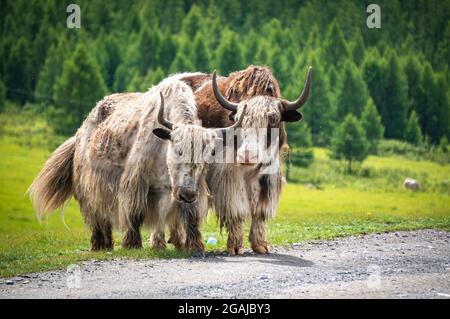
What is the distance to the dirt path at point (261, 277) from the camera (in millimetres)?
8656

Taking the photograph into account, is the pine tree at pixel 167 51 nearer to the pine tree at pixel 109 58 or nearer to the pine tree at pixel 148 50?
the pine tree at pixel 148 50

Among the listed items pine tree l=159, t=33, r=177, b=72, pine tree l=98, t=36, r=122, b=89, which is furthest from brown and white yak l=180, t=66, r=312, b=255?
pine tree l=159, t=33, r=177, b=72

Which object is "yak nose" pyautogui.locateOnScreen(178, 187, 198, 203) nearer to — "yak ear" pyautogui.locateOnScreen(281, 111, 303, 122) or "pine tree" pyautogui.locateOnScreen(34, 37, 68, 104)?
"yak ear" pyautogui.locateOnScreen(281, 111, 303, 122)

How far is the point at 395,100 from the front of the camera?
82812 mm

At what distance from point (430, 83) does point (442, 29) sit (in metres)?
25.4

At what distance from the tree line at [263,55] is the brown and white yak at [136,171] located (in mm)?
48395

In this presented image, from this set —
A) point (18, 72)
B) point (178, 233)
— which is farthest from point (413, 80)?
point (178, 233)

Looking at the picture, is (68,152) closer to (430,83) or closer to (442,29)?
(430,83)

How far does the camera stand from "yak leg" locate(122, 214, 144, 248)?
11789 millimetres

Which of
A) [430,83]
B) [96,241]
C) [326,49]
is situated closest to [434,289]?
[96,241]

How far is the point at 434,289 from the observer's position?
884 cm

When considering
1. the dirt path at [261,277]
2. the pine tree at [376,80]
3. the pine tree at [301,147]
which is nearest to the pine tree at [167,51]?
the pine tree at [376,80]

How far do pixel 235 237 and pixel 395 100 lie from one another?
73414 millimetres

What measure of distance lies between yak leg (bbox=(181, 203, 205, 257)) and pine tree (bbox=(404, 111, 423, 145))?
220ft
